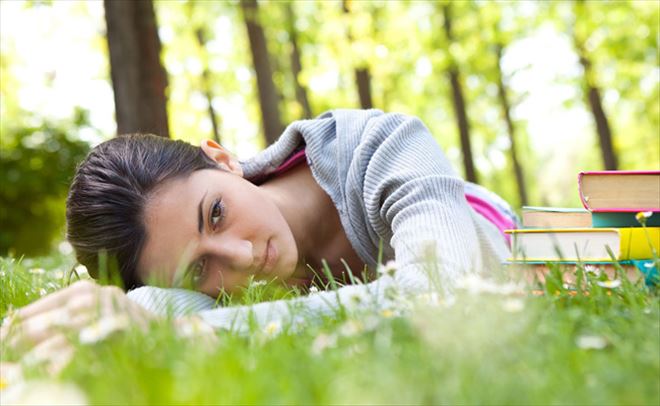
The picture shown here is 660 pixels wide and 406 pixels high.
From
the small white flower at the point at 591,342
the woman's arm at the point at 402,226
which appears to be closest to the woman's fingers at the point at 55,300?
the woman's arm at the point at 402,226

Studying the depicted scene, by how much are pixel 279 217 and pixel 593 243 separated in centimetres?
115

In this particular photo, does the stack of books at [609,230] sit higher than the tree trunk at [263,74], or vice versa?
the tree trunk at [263,74]

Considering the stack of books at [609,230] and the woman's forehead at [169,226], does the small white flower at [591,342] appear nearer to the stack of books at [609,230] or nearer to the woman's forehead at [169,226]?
the stack of books at [609,230]

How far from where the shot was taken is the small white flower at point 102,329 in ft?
5.18

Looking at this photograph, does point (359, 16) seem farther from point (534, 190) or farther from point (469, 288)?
point (534, 190)

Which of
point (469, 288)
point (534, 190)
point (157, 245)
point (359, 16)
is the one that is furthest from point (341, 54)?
point (534, 190)

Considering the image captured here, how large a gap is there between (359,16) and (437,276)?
44.1 ft

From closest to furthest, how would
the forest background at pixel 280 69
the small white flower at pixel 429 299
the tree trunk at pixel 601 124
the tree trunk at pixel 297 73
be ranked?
1. the small white flower at pixel 429 299
2. the forest background at pixel 280 69
3. the tree trunk at pixel 601 124
4. the tree trunk at pixel 297 73

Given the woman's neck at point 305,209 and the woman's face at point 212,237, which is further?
the woman's neck at point 305,209

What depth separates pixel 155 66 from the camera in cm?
695

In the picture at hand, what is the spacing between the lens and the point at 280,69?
65.4 feet

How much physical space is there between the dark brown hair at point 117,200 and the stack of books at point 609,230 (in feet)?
4.27

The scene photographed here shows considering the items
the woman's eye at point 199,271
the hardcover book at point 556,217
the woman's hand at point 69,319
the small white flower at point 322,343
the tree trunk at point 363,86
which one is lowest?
the hardcover book at point 556,217

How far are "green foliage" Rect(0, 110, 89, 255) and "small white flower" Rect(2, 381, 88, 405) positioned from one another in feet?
31.5
